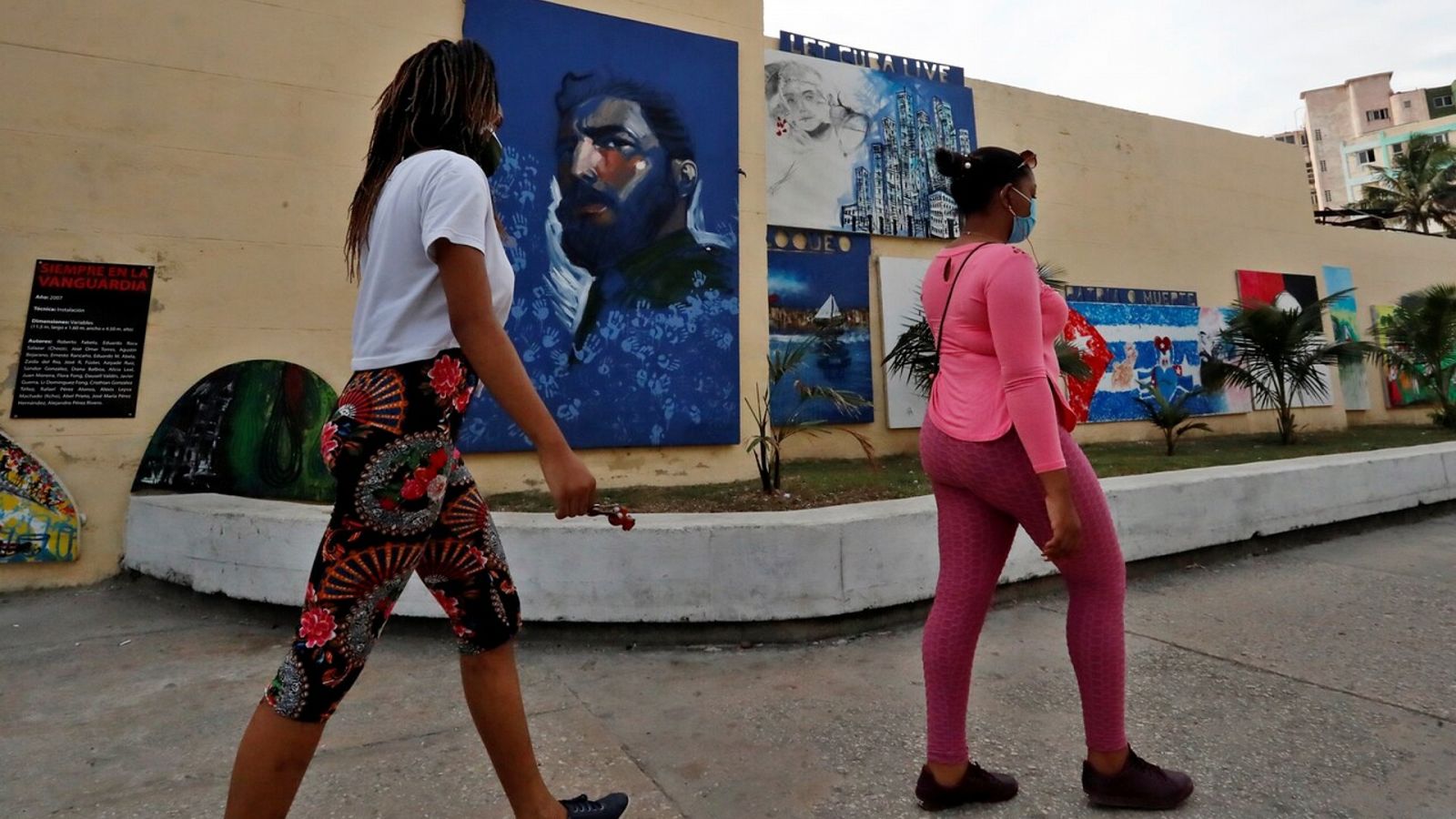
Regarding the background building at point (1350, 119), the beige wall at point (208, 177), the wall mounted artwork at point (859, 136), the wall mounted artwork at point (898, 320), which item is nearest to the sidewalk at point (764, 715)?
the beige wall at point (208, 177)

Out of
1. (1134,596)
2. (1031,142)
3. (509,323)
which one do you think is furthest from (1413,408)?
(509,323)

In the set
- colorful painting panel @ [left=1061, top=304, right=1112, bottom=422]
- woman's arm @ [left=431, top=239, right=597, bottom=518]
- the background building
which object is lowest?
woman's arm @ [left=431, top=239, right=597, bottom=518]

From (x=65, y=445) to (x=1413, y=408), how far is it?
18.3 meters

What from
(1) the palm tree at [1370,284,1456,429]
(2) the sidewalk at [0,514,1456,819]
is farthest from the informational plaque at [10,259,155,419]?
(1) the palm tree at [1370,284,1456,429]

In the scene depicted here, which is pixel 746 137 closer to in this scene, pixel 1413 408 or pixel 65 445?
pixel 65 445

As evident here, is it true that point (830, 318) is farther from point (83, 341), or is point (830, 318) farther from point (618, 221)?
point (83, 341)

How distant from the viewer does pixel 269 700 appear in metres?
1.15

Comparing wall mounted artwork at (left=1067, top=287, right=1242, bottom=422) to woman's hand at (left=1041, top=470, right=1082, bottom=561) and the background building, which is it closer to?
woman's hand at (left=1041, top=470, right=1082, bottom=561)

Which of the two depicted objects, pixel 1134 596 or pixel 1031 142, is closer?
pixel 1134 596

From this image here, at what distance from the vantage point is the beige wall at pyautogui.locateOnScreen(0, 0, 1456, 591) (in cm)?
405

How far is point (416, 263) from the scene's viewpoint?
4.04 ft

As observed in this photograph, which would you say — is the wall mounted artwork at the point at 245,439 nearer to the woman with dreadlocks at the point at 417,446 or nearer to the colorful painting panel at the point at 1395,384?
the woman with dreadlocks at the point at 417,446

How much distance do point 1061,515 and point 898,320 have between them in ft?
21.2

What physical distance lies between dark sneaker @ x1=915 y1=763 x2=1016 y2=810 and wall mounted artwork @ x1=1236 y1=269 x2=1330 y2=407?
11.3 meters
